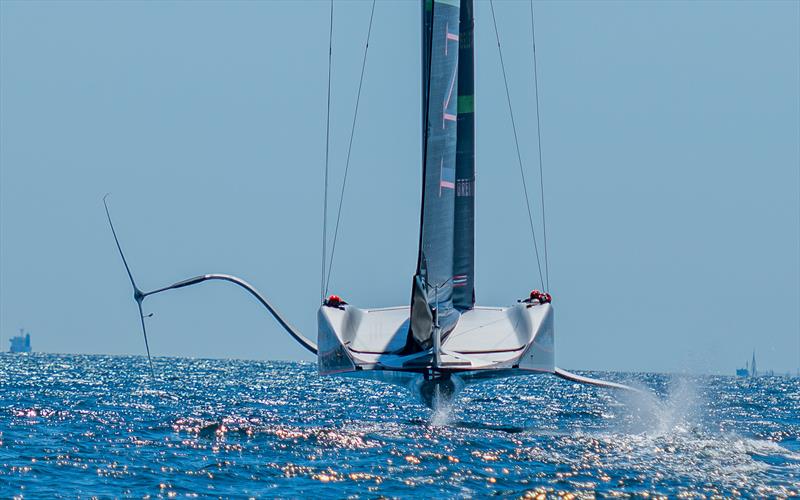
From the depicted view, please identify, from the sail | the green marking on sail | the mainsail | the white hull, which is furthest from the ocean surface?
the green marking on sail

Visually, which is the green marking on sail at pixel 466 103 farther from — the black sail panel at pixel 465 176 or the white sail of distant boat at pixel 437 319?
the white sail of distant boat at pixel 437 319

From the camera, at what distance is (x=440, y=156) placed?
73.6 ft

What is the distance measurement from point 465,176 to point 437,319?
250 inches

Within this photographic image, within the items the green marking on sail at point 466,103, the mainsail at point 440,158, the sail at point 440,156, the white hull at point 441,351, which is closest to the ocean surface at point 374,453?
the white hull at point 441,351

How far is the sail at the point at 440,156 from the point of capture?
22172mm

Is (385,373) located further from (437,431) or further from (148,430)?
(148,430)

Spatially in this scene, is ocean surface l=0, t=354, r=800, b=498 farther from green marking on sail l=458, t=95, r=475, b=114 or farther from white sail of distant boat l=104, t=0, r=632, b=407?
green marking on sail l=458, t=95, r=475, b=114

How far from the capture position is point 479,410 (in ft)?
114

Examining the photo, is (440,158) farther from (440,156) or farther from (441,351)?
(441,351)

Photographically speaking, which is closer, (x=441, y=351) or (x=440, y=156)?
(x=441, y=351)

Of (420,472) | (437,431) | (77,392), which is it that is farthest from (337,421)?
(77,392)

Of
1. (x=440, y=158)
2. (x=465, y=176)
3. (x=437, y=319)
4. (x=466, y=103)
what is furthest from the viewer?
(x=466, y=103)

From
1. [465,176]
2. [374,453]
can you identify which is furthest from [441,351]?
[465,176]

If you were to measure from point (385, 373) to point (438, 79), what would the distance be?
17.7 feet
